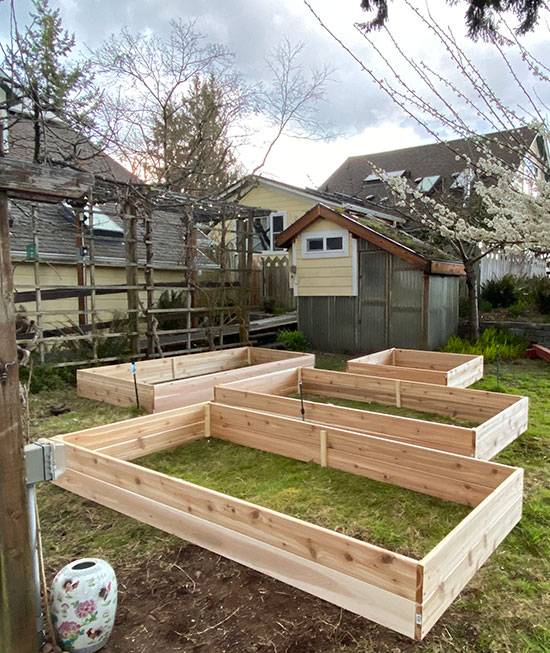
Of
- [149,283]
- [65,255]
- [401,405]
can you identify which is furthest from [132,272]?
[401,405]

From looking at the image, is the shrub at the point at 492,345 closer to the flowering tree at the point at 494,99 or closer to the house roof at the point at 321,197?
the flowering tree at the point at 494,99

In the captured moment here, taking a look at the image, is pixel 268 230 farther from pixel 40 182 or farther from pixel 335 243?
pixel 40 182

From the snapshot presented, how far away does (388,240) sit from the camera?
9.12m

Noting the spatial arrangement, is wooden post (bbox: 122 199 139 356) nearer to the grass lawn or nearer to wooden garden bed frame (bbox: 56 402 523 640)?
wooden garden bed frame (bbox: 56 402 523 640)

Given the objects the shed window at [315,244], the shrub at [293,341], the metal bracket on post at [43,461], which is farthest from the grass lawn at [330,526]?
the shed window at [315,244]

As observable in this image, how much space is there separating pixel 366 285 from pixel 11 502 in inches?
335

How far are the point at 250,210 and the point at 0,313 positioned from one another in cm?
824

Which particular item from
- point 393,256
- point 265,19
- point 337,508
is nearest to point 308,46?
point 265,19

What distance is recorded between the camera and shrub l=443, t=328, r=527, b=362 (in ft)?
28.8

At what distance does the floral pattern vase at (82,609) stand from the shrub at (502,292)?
11558 millimetres

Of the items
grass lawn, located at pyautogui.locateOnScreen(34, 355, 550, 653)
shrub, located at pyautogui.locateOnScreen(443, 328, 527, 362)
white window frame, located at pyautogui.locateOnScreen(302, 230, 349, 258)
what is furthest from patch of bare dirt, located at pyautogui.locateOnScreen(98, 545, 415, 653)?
white window frame, located at pyautogui.locateOnScreen(302, 230, 349, 258)

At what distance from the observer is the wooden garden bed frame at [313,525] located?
209 centimetres

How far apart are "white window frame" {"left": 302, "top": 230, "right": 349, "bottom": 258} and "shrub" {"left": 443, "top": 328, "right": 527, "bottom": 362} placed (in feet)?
9.33

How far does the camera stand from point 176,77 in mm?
10070
